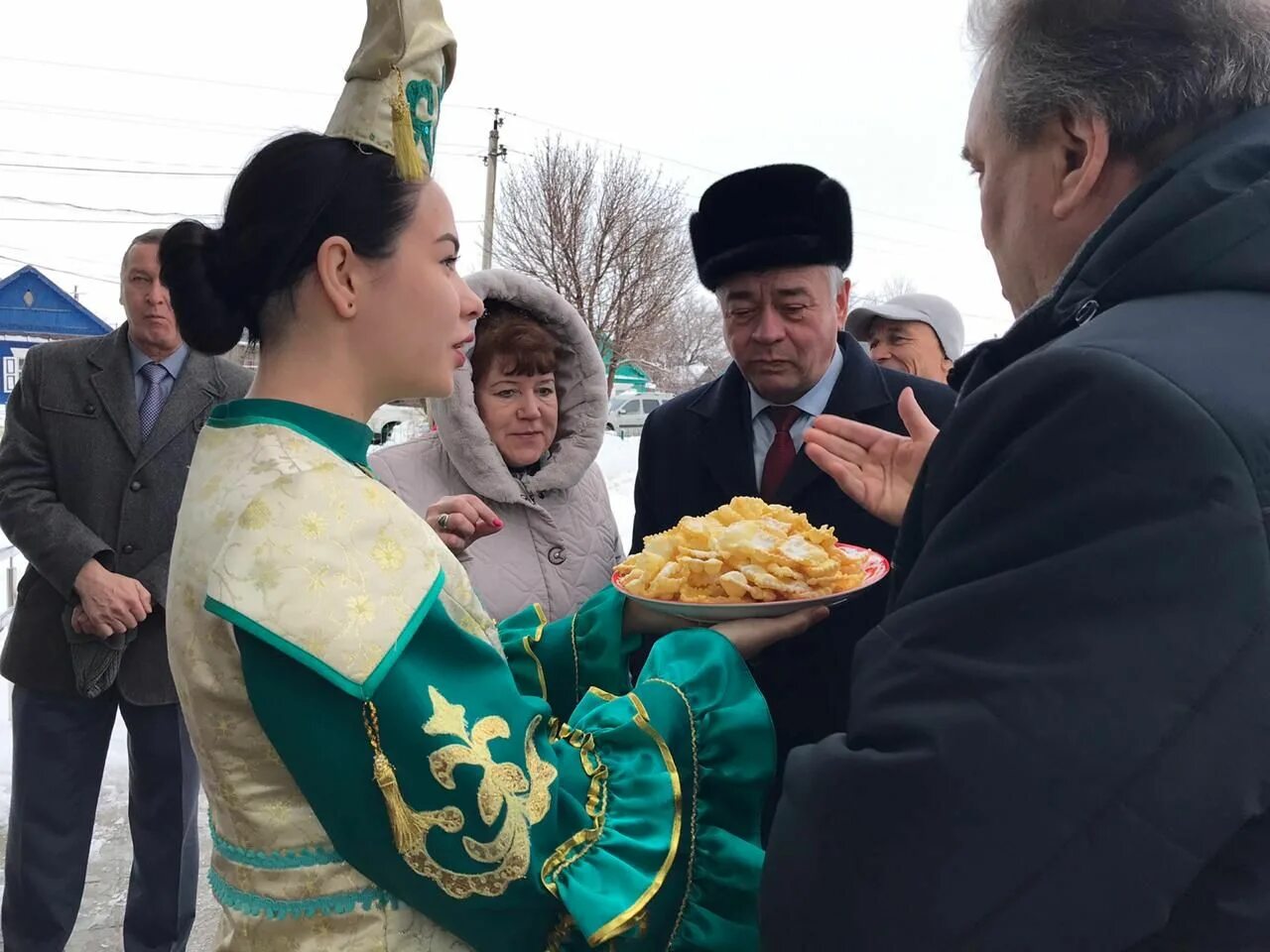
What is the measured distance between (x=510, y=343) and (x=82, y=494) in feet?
5.39

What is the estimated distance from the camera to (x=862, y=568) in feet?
6.59

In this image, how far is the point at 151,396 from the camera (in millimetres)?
3199

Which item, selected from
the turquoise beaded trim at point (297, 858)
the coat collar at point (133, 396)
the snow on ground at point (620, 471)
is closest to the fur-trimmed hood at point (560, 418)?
the coat collar at point (133, 396)

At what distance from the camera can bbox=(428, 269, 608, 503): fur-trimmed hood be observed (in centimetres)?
267

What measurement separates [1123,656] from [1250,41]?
749 millimetres

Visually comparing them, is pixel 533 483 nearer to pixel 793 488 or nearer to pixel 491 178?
pixel 793 488

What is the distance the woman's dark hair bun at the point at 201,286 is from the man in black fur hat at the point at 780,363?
1.52m

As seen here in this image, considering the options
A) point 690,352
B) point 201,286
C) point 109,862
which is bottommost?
point 690,352

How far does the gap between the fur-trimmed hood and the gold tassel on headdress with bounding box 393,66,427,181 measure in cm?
117

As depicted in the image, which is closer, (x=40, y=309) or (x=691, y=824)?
(x=691, y=824)

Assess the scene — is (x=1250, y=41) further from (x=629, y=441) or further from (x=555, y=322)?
(x=629, y=441)

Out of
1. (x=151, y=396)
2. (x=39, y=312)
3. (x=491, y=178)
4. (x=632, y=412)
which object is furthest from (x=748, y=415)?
(x=632, y=412)

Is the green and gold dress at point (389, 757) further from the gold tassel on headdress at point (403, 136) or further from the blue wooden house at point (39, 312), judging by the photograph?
the blue wooden house at point (39, 312)

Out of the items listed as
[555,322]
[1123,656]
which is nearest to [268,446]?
[1123,656]
